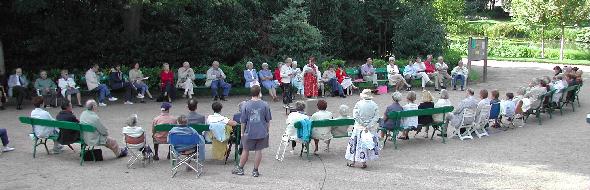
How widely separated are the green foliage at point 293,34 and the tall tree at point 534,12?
18.4 meters

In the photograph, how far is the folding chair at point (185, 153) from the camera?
9.66 m

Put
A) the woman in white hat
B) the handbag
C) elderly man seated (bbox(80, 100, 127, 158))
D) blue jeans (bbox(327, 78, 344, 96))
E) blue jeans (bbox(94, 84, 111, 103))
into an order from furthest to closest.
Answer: blue jeans (bbox(327, 78, 344, 96)) → blue jeans (bbox(94, 84, 111, 103)) → the handbag → elderly man seated (bbox(80, 100, 127, 158)) → the woman in white hat

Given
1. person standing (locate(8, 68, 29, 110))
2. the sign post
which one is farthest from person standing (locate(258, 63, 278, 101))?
the sign post

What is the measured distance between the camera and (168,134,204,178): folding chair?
31.7 feet

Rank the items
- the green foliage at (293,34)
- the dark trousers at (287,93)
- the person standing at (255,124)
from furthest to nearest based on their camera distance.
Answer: the green foliage at (293,34) < the dark trousers at (287,93) < the person standing at (255,124)

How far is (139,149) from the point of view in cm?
1042

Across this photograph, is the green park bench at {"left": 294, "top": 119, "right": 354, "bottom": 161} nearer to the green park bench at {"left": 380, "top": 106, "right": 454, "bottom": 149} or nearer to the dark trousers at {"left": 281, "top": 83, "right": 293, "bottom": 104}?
the green park bench at {"left": 380, "top": 106, "right": 454, "bottom": 149}

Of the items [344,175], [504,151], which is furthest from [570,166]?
[344,175]

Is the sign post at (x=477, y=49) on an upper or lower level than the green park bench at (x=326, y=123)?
upper

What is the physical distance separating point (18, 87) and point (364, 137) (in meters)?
10.5

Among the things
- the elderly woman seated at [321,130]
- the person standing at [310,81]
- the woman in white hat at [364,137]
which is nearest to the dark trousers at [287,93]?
the person standing at [310,81]

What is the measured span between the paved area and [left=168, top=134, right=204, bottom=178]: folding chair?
0.50 ft

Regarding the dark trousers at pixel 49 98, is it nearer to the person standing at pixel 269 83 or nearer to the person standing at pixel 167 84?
the person standing at pixel 167 84

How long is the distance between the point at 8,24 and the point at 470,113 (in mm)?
16222
